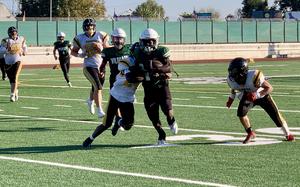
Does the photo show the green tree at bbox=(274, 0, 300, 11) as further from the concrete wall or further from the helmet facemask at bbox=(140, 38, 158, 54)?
the helmet facemask at bbox=(140, 38, 158, 54)

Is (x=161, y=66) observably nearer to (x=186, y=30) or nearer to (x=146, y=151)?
(x=146, y=151)

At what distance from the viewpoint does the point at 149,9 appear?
154 m

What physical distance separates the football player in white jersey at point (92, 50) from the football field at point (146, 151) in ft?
1.97

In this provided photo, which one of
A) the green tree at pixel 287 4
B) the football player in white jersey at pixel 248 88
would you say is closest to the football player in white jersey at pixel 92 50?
the football player in white jersey at pixel 248 88

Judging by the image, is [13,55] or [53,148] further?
[13,55]

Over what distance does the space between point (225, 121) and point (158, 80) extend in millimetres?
3539

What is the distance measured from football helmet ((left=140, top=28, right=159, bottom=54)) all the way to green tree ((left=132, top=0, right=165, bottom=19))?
446 feet

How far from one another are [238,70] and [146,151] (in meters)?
1.72

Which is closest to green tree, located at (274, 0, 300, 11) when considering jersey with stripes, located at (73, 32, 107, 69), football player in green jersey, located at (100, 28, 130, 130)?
jersey with stripes, located at (73, 32, 107, 69)

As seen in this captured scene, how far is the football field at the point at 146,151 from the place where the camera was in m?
8.01

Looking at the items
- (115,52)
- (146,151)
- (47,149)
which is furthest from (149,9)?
(146,151)

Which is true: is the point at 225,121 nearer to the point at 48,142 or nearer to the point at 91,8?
the point at 48,142

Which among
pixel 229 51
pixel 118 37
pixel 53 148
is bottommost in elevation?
pixel 53 148

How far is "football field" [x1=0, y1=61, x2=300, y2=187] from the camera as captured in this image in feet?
26.3
